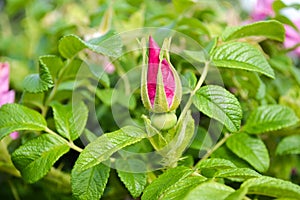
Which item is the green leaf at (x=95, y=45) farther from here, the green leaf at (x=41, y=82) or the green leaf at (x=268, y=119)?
the green leaf at (x=268, y=119)

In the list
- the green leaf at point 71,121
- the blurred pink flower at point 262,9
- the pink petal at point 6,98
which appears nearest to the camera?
the green leaf at point 71,121

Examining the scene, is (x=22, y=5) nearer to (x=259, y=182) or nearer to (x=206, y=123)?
(x=206, y=123)

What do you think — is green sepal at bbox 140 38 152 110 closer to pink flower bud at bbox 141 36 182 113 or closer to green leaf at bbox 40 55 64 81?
pink flower bud at bbox 141 36 182 113

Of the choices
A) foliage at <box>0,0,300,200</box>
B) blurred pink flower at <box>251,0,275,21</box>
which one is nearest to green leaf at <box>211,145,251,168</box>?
foliage at <box>0,0,300,200</box>

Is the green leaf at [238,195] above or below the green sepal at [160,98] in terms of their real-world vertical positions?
below

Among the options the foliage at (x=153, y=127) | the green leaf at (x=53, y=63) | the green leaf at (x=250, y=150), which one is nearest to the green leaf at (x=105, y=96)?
the foliage at (x=153, y=127)

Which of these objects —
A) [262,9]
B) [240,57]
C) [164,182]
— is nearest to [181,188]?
[164,182]
